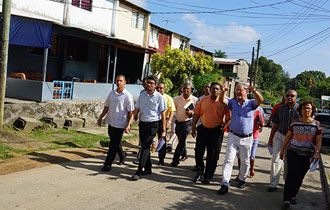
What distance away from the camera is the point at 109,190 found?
212 inches

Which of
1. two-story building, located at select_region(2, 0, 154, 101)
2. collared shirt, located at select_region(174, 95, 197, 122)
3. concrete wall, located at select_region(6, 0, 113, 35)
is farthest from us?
concrete wall, located at select_region(6, 0, 113, 35)

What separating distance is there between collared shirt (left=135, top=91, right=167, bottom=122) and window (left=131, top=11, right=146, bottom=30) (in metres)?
17.0

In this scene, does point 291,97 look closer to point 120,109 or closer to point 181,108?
point 181,108

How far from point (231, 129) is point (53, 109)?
7818mm

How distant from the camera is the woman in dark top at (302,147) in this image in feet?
17.1

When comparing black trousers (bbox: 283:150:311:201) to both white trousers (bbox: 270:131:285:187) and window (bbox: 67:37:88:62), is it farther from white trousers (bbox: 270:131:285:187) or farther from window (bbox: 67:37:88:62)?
window (bbox: 67:37:88:62)

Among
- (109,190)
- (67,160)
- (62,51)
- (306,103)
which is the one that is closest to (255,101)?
(306,103)

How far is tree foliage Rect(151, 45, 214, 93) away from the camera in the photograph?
69.6ft

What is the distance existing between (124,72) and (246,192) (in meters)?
16.9

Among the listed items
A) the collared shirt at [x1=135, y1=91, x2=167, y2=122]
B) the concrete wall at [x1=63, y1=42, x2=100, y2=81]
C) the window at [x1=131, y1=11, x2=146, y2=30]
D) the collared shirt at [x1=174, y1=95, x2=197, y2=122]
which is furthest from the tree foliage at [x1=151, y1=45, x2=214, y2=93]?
the collared shirt at [x1=135, y1=91, x2=167, y2=122]

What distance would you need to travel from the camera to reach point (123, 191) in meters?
5.41

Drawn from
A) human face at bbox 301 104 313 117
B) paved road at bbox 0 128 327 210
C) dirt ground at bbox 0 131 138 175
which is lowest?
paved road at bbox 0 128 327 210

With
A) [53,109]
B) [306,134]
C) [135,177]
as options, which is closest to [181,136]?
[135,177]

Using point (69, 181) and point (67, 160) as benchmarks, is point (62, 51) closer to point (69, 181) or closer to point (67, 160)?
point (67, 160)
